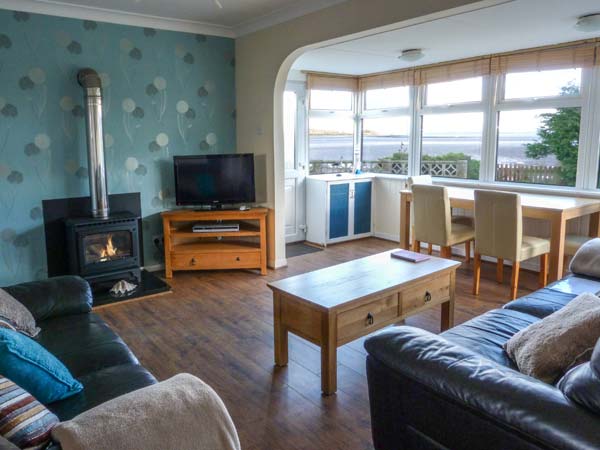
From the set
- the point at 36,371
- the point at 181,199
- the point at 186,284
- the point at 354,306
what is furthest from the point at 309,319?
the point at 181,199

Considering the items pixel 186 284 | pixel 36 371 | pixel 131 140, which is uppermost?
pixel 131 140

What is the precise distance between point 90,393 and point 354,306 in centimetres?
130

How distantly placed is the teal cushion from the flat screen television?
309cm

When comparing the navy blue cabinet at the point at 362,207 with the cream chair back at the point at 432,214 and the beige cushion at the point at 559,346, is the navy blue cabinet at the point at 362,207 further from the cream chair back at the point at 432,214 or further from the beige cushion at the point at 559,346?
the beige cushion at the point at 559,346

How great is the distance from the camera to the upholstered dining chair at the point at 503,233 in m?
3.85

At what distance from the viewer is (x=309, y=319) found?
256 cm

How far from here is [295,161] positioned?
19.9ft

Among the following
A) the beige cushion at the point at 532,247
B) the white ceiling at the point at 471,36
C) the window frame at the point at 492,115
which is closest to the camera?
the white ceiling at the point at 471,36

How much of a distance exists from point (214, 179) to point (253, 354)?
7.21ft

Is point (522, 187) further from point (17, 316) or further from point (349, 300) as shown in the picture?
point (17, 316)

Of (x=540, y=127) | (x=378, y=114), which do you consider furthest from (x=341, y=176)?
(x=540, y=127)

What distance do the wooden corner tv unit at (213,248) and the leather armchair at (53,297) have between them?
1937mm

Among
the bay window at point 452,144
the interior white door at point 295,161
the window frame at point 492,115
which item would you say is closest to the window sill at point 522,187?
the window frame at point 492,115

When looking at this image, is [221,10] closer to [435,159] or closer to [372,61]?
[372,61]
